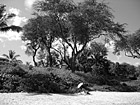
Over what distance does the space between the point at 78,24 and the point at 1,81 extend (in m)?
11.9

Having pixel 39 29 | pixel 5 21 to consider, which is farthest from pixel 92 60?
pixel 5 21

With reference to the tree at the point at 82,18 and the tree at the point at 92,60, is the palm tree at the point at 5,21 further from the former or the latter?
the tree at the point at 92,60

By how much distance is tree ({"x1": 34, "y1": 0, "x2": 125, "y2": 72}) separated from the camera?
18828 millimetres

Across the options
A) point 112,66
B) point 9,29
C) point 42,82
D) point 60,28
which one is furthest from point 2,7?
point 112,66

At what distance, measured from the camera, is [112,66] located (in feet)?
153

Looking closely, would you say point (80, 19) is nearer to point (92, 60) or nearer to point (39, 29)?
point (39, 29)

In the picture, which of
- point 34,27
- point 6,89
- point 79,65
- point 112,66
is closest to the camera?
point 6,89

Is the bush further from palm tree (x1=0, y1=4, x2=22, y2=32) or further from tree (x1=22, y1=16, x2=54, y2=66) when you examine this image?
tree (x1=22, y1=16, x2=54, y2=66)

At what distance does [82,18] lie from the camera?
19.0 metres

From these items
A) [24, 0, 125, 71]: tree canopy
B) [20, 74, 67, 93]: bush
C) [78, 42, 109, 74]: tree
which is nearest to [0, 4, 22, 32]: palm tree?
[24, 0, 125, 71]: tree canopy

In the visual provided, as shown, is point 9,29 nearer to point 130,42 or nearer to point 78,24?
point 78,24

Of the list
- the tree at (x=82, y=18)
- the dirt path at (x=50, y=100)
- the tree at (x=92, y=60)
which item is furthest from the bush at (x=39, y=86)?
the tree at (x=92, y=60)

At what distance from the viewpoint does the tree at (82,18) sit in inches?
741

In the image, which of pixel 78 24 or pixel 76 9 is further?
pixel 76 9
